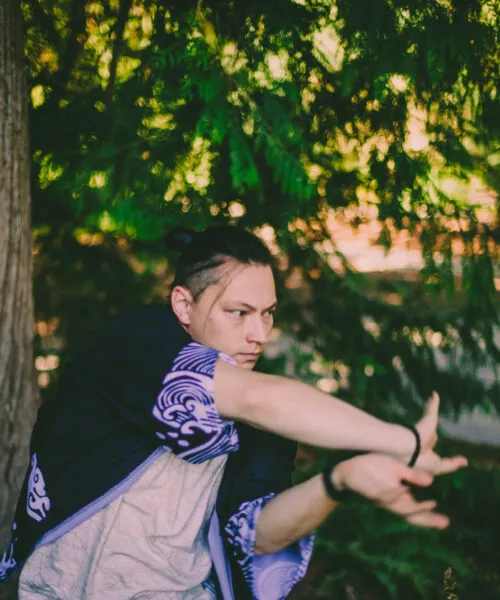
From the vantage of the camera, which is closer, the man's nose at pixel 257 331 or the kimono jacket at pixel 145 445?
the kimono jacket at pixel 145 445

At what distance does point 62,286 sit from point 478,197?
2665mm

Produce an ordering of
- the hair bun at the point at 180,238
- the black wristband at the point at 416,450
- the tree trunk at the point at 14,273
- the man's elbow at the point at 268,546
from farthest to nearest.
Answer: the tree trunk at the point at 14,273
the hair bun at the point at 180,238
the man's elbow at the point at 268,546
the black wristband at the point at 416,450

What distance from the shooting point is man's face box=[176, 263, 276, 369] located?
1.73 m

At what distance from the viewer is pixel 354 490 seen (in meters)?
1.38

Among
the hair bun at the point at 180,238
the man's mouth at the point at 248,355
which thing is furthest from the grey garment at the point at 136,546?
the hair bun at the point at 180,238

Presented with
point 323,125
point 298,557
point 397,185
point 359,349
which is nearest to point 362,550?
point 359,349

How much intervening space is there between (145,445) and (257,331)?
1.55 feet

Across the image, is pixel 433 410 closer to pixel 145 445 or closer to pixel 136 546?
pixel 145 445

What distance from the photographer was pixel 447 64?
258 cm

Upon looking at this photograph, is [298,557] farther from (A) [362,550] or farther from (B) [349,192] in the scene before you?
(A) [362,550]

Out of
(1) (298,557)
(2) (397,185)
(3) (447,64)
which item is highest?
(3) (447,64)

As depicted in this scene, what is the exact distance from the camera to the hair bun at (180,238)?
6.42 ft

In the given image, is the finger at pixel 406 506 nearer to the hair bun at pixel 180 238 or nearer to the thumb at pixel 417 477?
the thumb at pixel 417 477

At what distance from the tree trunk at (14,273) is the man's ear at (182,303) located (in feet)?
3.84
